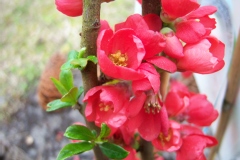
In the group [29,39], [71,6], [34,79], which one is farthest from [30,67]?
[71,6]

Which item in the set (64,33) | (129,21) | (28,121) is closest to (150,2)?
(129,21)

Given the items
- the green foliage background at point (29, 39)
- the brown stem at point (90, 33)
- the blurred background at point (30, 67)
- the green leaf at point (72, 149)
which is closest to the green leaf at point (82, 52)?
the brown stem at point (90, 33)

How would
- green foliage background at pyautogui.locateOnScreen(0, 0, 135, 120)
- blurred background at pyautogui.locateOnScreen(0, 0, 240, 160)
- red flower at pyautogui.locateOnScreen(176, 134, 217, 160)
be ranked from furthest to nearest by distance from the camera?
green foliage background at pyautogui.locateOnScreen(0, 0, 135, 120) < blurred background at pyautogui.locateOnScreen(0, 0, 240, 160) < red flower at pyautogui.locateOnScreen(176, 134, 217, 160)

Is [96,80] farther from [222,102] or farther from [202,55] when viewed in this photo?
[222,102]

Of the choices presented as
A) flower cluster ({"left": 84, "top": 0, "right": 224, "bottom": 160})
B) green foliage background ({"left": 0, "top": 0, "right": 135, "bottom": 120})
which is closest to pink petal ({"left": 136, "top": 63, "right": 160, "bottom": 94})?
flower cluster ({"left": 84, "top": 0, "right": 224, "bottom": 160})

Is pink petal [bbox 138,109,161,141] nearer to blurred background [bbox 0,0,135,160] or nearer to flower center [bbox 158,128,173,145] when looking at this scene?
flower center [bbox 158,128,173,145]

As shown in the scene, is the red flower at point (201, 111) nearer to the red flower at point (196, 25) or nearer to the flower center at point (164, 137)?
the flower center at point (164, 137)
